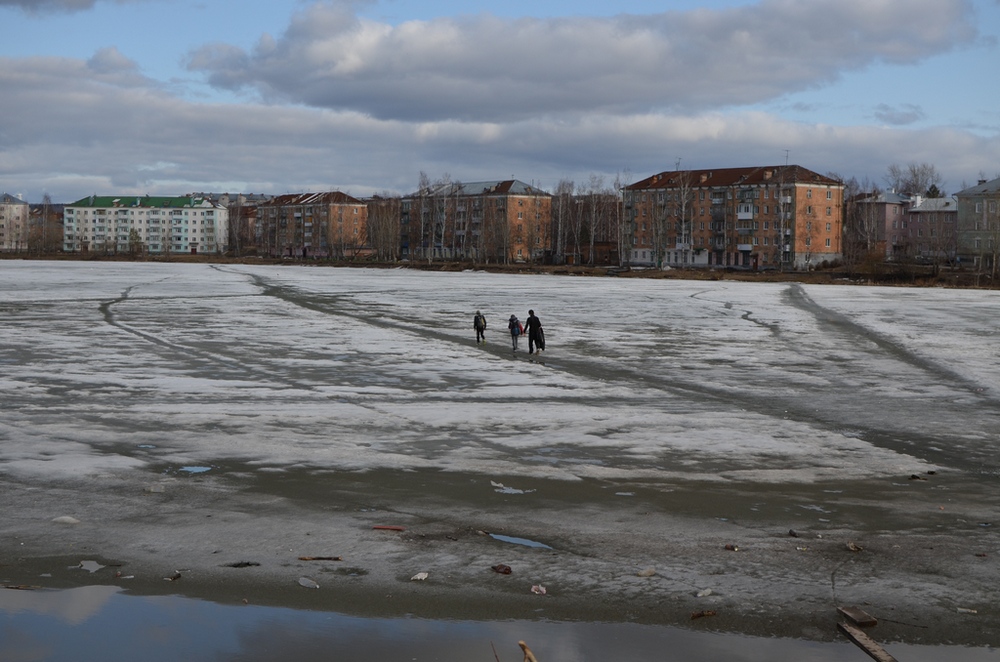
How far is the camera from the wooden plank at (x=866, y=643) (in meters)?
6.65

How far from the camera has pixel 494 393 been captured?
63.9 feet

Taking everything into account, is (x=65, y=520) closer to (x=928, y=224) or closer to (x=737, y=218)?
(x=737, y=218)

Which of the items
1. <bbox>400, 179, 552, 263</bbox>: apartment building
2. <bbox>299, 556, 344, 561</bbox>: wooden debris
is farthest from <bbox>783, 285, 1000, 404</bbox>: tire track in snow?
<bbox>400, 179, 552, 263</bbox>: apartment building

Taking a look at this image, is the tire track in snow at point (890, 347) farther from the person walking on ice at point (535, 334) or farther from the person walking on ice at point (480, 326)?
the person walking on ice at point (480, 326)

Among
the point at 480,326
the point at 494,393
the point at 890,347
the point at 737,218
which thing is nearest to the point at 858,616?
the point at 494,393

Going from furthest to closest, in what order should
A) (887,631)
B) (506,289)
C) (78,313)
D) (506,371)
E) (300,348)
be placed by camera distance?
1. (506,289)
2. (78,313)
3. (300,348)
4. (506,371)
5. (887,631)

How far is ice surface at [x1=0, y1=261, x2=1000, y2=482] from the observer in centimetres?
1326

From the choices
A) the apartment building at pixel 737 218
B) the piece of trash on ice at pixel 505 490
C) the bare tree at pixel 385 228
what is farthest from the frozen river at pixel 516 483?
the bare tree at pixel 385 228

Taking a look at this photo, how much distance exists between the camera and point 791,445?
47.5ft

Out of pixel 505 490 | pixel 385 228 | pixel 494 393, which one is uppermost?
pixel 385 228

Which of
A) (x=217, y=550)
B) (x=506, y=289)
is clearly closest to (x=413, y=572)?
(x=217, y=550)

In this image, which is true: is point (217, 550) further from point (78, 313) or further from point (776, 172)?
point (776, 172)

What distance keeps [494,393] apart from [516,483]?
7814 mm

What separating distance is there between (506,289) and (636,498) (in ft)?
169
